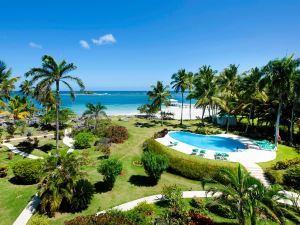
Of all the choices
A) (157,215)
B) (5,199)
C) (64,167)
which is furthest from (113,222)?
(5,199)

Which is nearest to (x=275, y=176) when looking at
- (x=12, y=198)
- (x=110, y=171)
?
(x=110, y=171)

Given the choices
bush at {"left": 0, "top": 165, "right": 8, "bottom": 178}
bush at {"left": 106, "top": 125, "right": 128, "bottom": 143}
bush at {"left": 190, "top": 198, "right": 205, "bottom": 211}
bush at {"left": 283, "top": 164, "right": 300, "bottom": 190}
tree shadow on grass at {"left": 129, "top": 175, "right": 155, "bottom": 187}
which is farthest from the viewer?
bush at {"left": 106, "top": 125, "right": 128, "bottom": 143}

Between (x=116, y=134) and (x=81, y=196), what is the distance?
17588 millimetres

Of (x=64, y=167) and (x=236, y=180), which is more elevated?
(x=236, y=180)

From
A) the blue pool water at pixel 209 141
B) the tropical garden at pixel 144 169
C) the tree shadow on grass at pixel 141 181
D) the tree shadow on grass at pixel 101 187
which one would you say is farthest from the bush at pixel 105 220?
the blue pool water at pixel 209 141

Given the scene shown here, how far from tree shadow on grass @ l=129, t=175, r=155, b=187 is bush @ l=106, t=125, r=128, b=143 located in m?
10.5

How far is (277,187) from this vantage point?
1154cm

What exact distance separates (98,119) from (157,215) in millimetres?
25384

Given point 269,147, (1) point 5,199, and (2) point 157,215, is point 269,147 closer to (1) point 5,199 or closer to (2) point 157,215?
(2) point 157,215

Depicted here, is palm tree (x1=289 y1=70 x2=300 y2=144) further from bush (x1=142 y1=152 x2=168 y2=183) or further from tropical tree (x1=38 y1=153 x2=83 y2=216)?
tropical tree (x1=38 y1=153 x2=83 y2=216)

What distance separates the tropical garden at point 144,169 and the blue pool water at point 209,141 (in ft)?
8.73

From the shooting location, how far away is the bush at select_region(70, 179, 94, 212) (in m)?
16.7

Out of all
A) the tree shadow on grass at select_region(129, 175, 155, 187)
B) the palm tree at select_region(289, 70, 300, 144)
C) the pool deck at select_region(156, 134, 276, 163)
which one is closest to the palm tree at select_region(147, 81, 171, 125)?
the pool deck at select_region(156, 134, 276, 163)

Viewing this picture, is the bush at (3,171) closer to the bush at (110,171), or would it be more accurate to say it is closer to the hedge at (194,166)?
the bush at (110,171)
